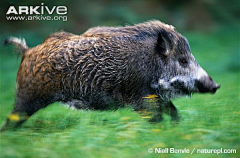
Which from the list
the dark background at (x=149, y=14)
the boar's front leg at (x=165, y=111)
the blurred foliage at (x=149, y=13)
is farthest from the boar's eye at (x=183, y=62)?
the blurred foliage at (x=149, y=13)

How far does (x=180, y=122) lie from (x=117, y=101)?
972 mm

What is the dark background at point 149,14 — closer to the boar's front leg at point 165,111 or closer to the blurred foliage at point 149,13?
the blurred foliage at point 149,13

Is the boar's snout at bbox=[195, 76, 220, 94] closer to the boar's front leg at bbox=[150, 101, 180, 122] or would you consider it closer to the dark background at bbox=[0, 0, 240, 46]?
the boar's front leg at bbox=[150, 101, 180, 122]

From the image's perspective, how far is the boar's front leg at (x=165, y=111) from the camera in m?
4.94

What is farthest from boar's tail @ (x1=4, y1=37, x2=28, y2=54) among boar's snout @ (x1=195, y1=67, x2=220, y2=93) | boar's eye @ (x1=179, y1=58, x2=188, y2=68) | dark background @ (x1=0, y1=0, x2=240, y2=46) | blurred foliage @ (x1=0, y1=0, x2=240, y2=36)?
blurred foliage @ (x1=0, y1=0, x2=240, y2=36)

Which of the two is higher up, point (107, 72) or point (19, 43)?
point (19, 43)

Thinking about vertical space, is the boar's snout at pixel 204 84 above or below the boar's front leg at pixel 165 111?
above

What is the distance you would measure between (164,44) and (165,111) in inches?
39.5

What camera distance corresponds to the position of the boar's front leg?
494 cm

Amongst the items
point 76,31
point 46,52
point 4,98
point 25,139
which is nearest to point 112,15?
point 76,31

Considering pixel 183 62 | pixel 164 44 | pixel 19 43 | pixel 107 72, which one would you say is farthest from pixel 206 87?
pixel 19 43

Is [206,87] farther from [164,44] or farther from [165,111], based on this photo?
[164,44]

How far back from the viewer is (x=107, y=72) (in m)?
5.05

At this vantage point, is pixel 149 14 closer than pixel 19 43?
No
